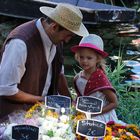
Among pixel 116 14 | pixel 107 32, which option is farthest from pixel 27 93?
pixel 107 32

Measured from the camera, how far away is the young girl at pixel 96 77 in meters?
3.25

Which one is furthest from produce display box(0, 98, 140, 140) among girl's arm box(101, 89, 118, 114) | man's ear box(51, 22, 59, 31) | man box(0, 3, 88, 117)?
man's ear box(51, 22, 59, 31)

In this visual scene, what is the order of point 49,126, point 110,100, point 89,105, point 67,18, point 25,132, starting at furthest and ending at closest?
point 110,100 → point 67,18 → point 89,105 → point 49,126 → point 25,132

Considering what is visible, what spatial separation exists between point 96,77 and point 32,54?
0.59 meters

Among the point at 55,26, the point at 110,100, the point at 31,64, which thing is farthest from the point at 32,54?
the point at 110,100

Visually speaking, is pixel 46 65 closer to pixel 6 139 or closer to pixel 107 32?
pixel 6 139

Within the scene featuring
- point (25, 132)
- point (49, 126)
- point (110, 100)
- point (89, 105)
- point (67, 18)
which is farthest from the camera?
point (110, 100)

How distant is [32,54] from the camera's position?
9.74 feet

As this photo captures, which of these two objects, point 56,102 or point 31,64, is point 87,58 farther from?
point 56,102

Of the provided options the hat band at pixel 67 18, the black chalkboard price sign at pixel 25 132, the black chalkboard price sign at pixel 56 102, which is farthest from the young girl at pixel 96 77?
the black chalkboard price sign at pixel 25 132

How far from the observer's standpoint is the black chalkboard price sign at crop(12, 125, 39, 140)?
2.22 metres

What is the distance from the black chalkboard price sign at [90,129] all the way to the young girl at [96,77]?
2.80 ft

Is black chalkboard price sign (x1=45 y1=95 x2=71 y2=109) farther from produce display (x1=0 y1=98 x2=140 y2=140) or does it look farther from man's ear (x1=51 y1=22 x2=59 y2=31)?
man's ear (x1=51 y1=22 x2=59 y2=31)

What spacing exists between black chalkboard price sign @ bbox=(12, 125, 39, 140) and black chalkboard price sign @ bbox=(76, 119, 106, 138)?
0.83ft
